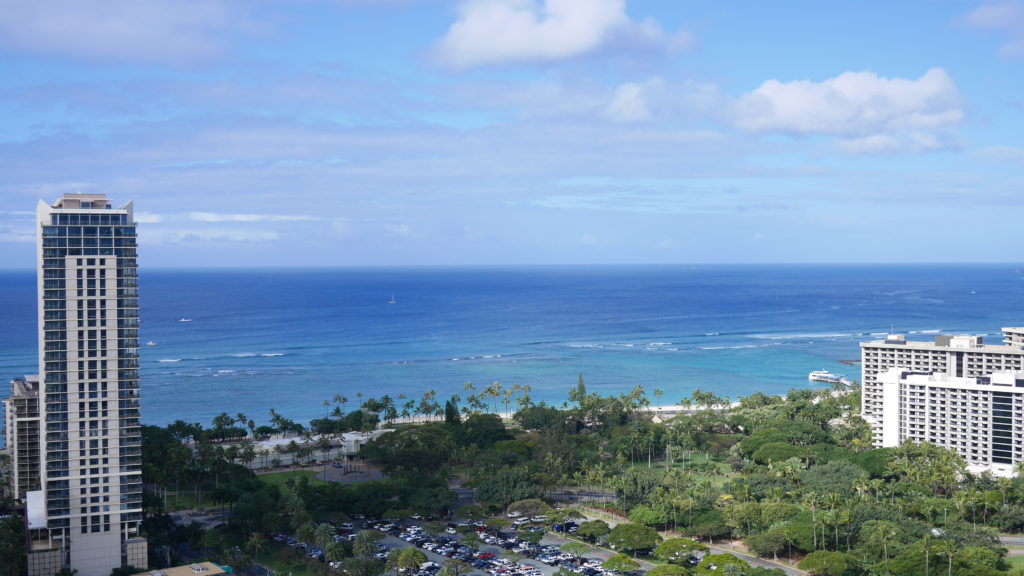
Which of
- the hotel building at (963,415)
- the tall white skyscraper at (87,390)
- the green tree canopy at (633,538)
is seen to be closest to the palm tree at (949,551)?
the green tree canopy at (633,538)

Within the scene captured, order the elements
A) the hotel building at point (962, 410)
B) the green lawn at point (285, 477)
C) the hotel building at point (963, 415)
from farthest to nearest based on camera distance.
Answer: the hotel building at point (962, 410)
the hotel building at point (963, 415)
the green lawn at point (285, 477)

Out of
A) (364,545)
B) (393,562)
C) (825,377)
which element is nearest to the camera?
(364,545)

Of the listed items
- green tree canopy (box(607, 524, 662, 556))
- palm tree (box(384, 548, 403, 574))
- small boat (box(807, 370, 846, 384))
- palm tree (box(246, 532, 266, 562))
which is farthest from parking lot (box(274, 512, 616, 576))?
small boat (box(807, 370, 846, 384))

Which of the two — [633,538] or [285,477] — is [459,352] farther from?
[633,538]

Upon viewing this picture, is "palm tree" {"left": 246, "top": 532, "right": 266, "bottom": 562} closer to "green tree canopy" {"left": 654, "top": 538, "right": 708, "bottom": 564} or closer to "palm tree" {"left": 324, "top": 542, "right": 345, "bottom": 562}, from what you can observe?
"palm tree" {"left": 324, "top": 542, "right": 345, "bottom": 562}

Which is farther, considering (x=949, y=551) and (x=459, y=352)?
(x=459, y=352)

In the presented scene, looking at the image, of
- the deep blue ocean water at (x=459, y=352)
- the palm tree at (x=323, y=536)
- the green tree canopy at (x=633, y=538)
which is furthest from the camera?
the deep blue ocean water at (x=459, y=352)

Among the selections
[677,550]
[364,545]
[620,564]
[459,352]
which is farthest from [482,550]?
[459,352]

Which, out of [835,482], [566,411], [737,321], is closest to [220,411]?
[566,411]

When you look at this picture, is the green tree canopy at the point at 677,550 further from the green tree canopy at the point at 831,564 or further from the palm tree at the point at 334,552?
the palm tree at the point at 334,552
